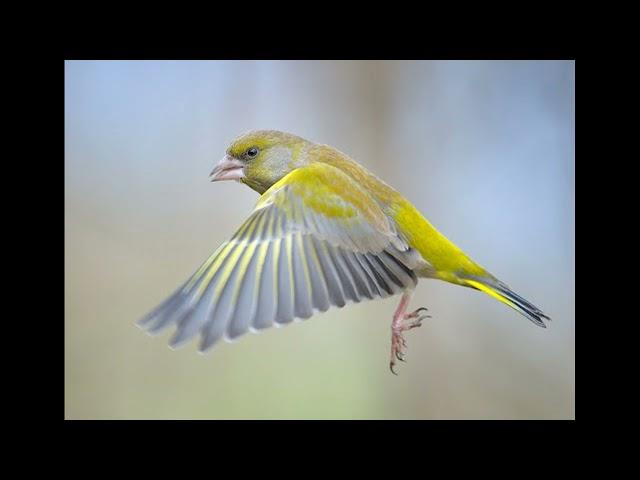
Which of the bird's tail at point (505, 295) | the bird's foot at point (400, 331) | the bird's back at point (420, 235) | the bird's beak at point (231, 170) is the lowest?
the bird's foot at point (400, 331)

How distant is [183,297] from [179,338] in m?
0.22

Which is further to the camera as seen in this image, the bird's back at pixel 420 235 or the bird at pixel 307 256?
the bird's back at pixel 420 235

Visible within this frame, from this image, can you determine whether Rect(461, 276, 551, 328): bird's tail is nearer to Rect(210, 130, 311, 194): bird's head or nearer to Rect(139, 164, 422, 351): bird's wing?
Rect(139, 164, 422, 351): bird's wing

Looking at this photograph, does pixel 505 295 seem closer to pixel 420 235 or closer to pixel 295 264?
pixel 420 235

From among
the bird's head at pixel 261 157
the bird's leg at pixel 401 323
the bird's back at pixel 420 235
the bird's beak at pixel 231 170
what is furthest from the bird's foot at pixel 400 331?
the bird's beak at pixel 231 170

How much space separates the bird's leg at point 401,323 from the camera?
2908 millimetres

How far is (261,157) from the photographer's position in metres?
3.34

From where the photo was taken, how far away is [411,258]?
2906mm

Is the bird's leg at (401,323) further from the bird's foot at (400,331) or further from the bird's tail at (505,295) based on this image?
the bird's tail at (505,295)

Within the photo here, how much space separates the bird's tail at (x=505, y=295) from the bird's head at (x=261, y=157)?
108cm

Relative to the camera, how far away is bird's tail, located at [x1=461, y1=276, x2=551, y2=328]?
2840 millimetres

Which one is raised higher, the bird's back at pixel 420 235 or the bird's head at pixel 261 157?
the bird's head at pixel 261 157

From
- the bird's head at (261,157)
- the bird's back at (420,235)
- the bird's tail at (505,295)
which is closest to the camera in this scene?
the bird's tail at (505,295)

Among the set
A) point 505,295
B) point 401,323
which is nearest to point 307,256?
point 401,323
